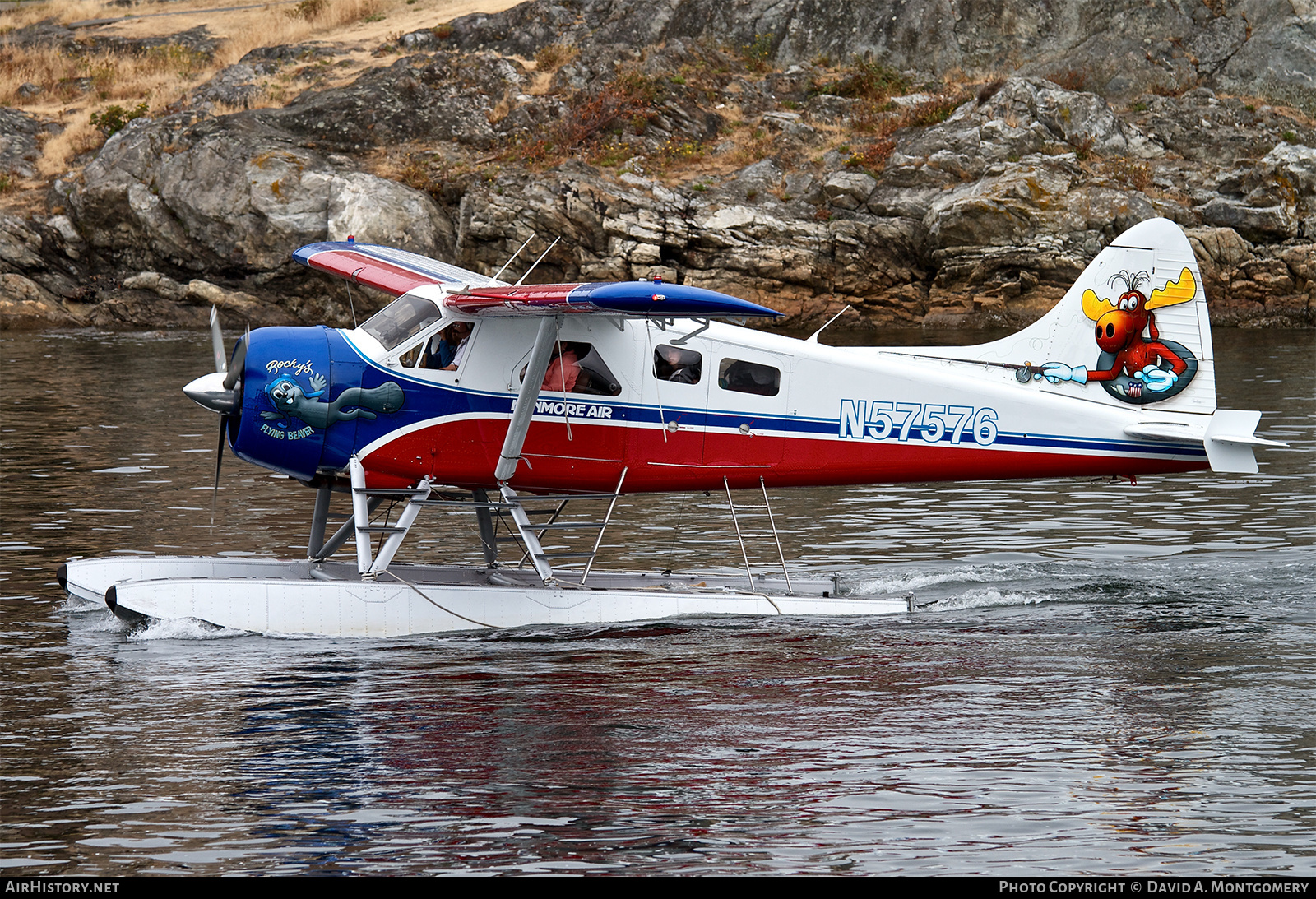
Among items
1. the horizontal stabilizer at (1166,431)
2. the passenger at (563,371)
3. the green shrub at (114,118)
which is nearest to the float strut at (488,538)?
the passenger at (563,371)

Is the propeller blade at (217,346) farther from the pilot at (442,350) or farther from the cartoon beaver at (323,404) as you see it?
the pilot at (442,350)

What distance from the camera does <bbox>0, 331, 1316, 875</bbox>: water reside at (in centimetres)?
611

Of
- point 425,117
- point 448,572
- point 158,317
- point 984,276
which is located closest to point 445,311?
point 448,572

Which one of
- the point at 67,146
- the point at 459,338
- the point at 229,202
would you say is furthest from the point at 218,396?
the point at 67,146

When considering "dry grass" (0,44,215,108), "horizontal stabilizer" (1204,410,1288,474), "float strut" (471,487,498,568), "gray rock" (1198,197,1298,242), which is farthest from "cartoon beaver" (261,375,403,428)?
"dry grass" (0,44,215,108)

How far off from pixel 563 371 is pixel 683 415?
1.02 metres

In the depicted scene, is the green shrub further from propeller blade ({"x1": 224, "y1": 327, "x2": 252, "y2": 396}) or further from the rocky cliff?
propeller blade ({"x1": 224, "y1": 327, "x2": 252, "y2": 396})

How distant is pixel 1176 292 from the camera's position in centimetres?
1113

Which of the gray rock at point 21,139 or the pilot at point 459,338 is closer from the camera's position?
the pilot at point 459,338

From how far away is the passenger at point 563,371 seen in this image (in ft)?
34.9

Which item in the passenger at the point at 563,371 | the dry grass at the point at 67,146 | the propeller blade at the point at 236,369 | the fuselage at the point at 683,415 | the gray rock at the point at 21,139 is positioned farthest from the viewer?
the gray rock at the point at 21,139

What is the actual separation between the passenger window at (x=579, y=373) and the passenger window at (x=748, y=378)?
876 mm

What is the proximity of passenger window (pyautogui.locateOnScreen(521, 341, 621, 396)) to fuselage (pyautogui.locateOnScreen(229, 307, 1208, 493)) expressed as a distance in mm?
13

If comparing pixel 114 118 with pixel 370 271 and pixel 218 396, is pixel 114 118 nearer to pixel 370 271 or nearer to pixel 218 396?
pixel 370 271
